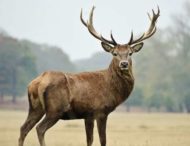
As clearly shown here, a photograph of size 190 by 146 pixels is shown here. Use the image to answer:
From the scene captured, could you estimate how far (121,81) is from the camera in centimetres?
1719

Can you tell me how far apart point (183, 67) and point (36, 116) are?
294 ft

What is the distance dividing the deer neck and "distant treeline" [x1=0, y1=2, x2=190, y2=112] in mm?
79526

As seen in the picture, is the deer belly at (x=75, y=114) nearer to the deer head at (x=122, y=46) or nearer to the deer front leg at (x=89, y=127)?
the deer front leg at (x=89, y=127)

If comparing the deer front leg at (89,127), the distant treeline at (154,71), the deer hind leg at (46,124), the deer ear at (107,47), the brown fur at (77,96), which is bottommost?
the distant treeline at (154,71)

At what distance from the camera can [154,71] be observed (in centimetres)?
10719

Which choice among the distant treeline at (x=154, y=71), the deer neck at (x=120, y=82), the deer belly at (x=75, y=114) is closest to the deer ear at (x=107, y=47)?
the deer neck at (x=120, y=82)

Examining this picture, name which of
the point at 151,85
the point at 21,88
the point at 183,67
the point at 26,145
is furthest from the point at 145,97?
the point at 26,145

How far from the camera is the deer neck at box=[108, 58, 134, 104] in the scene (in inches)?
673

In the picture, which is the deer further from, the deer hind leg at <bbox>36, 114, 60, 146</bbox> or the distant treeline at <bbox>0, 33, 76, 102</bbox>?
the distant treeline at <bbox>0, 33, 76, 102</bbox>

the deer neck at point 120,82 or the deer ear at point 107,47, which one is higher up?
the deer ear at point 107,47

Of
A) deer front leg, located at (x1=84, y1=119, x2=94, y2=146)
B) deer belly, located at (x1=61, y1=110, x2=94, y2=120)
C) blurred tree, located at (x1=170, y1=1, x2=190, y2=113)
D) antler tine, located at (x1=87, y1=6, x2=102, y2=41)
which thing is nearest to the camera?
deer belly, located at (x1=61, y1=110, x2=94, y2=120)

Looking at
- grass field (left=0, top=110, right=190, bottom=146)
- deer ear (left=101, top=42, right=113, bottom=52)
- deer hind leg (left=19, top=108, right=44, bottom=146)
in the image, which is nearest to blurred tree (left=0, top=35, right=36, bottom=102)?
grass field (left=0, top=110, right=190, bottom=146)

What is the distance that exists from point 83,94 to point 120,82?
1.03 meters

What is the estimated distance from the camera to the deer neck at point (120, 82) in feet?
56.1
